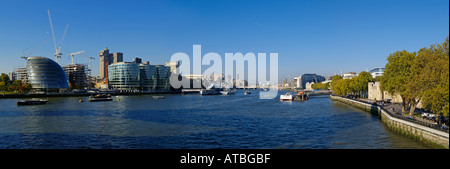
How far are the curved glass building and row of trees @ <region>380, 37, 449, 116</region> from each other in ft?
475

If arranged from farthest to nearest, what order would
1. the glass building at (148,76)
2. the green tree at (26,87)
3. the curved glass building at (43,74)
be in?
1. the glass building at (148,76)
2. the curved glass building at (43,74)
3. the green tree at (26,87)

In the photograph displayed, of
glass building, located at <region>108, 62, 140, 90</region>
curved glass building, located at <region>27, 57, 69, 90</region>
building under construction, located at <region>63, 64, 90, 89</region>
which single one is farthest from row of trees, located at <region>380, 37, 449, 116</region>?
building under construction, located at <region>63, 64, 90, 89</region>

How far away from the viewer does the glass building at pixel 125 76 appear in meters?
185

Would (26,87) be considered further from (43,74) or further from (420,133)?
(420,133)

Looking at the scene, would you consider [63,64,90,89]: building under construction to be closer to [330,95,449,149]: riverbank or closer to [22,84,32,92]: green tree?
[22,84,32,92]: green tree

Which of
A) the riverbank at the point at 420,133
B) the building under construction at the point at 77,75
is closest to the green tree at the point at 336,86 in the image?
the riverbank at the point at 420,133

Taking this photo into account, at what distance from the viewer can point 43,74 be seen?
13588 cm

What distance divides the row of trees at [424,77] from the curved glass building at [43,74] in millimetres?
144849

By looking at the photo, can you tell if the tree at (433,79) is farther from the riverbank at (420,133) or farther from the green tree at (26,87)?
the green tree at (26,87)

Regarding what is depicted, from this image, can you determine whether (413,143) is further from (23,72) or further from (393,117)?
(23,72)

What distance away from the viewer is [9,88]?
125062mm

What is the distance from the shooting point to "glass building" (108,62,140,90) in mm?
185000

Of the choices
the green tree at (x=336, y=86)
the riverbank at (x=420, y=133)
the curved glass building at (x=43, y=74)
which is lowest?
the riverbank at (x=420, y=133)
